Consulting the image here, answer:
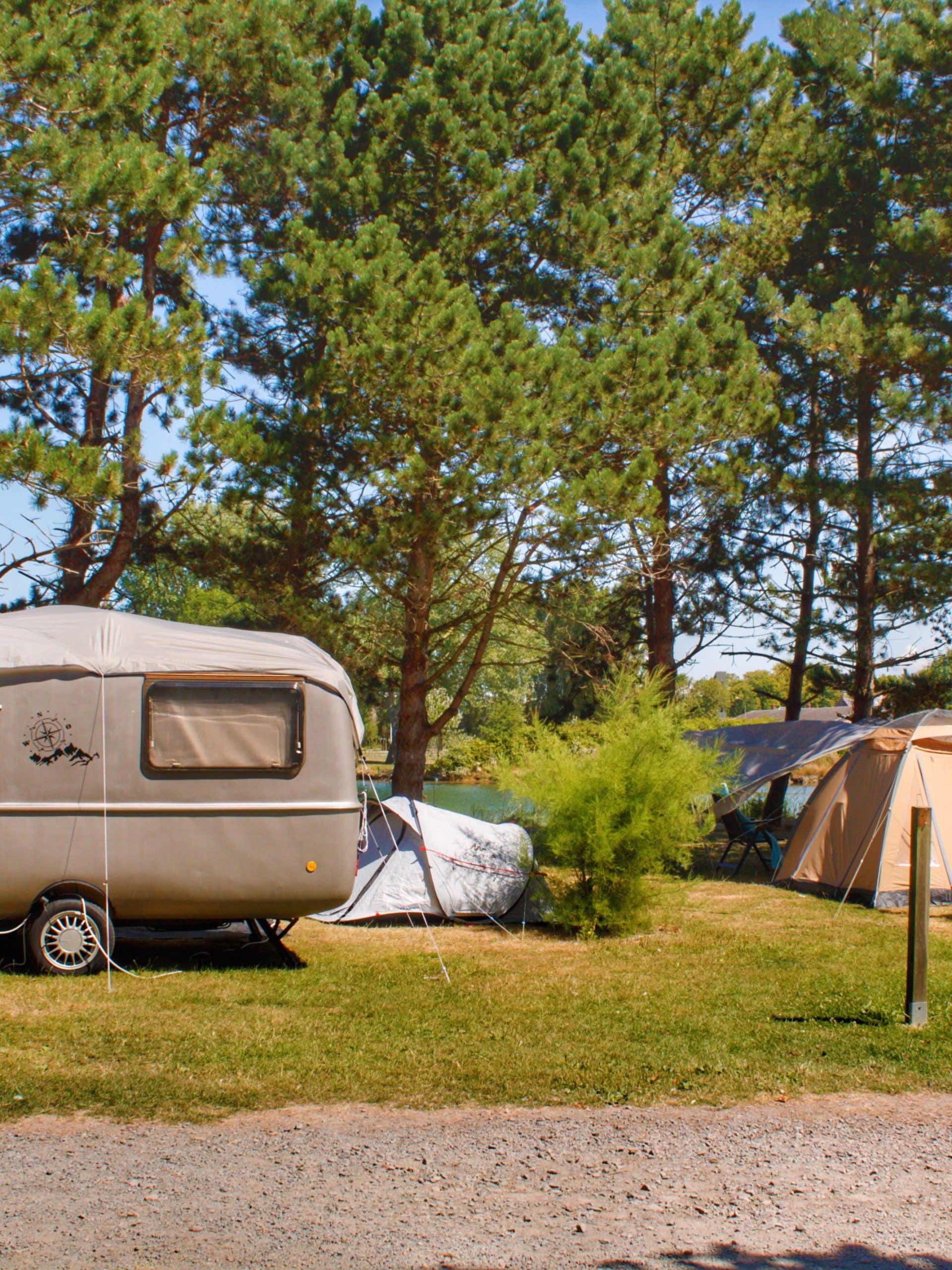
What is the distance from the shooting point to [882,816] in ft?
38.5

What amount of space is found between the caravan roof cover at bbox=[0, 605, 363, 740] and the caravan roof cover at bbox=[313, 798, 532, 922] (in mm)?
2153

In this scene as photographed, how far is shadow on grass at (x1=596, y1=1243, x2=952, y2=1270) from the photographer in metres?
3.59

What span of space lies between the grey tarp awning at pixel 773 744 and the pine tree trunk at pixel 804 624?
4.70 meters

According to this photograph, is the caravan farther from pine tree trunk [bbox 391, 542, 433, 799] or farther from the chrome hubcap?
pine tree trunk [bbox 391, 542, 433, 799]

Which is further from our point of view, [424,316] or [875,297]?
[875,297]

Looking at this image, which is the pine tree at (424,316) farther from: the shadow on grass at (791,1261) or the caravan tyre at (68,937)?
the shadow on grass at (791,1261)

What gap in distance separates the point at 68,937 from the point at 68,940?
0.7 inches

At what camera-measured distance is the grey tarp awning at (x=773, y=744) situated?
12.8m

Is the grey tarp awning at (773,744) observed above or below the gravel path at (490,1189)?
above

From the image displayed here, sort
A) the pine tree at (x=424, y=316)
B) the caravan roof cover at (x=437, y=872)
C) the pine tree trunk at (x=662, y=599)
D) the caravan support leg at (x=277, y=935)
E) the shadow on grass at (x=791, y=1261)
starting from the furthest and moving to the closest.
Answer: the pine tree trunk at (x=662, y=599) → the pine tree at (x=424, y=316) → the caravan roof cover at (x=437, y=872) → the caravan support leg at (x=277, y=935) → the shadow on grass at (x=791, y=1261)

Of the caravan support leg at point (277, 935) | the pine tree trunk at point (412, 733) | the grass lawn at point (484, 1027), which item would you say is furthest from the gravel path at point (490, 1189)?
the pine tree trunk at point (412, 733)

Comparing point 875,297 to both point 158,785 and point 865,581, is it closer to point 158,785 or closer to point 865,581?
point 865,581

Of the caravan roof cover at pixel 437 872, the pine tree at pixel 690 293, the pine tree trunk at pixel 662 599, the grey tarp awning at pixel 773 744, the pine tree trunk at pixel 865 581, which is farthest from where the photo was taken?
the pine tree trunk at pixel 865 581

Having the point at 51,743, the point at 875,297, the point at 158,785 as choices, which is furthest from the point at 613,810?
the point at 875,297
